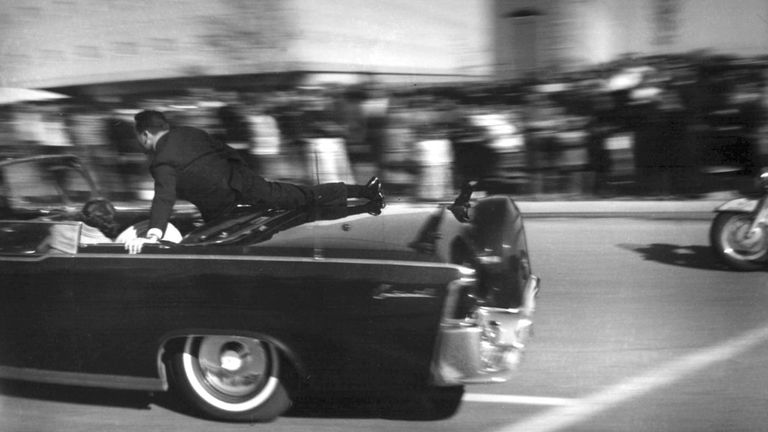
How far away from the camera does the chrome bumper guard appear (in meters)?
3.59

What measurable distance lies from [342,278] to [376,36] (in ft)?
26.9

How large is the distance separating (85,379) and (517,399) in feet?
6.43

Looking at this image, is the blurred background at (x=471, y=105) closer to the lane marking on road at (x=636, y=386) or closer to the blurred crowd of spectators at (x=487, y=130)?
the blurred crowd of spectators at (x=487, y=130)

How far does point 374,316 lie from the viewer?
11.9ft

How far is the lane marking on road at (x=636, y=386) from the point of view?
13.1 ft

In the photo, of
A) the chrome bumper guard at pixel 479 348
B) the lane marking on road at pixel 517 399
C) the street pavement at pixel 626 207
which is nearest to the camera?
the chrome bumper guard at pixel 479 348

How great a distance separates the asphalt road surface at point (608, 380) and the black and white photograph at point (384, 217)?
0.07 feet

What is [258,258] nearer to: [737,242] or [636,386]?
[636,386]

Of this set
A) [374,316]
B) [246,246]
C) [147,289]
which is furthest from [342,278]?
[147,289]

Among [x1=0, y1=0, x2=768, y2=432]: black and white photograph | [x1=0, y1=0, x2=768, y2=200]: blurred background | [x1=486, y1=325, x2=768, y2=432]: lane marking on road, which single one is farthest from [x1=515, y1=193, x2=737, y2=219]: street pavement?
[x1=486, y1=325, x2=768, y2=432]: lane marking on road

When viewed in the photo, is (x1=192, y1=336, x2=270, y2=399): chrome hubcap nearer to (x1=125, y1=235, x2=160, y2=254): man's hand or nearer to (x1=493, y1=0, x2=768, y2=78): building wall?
(x1=125, y1=235, x2=160, y2=254): man's hand

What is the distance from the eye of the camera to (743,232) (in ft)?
22.8

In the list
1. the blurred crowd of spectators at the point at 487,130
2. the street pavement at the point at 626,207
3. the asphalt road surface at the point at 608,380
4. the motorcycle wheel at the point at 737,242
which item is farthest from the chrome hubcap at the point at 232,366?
the street pavement at the point at 626,207

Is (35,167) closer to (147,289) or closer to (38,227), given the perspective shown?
(38,227)
